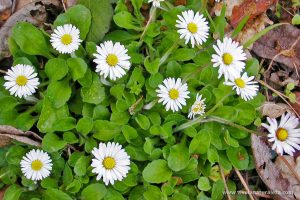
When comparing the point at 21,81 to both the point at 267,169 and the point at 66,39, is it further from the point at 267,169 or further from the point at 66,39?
the point at 267,169

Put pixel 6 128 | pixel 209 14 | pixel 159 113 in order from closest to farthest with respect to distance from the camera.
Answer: pixel 6 128 < pixel 159 113 < pixel 209 14

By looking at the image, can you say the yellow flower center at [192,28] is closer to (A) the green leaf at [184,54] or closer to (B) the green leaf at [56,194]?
(A) the green leaf at [184,54]

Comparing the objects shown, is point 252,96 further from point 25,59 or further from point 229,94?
point 25,59

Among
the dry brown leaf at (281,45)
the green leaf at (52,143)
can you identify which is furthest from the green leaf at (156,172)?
the dry brown leaf at (281,45)

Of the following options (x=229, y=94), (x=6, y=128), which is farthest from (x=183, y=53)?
(x=6, y=128)

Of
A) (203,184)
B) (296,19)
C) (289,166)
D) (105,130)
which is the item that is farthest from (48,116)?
(296,19)
